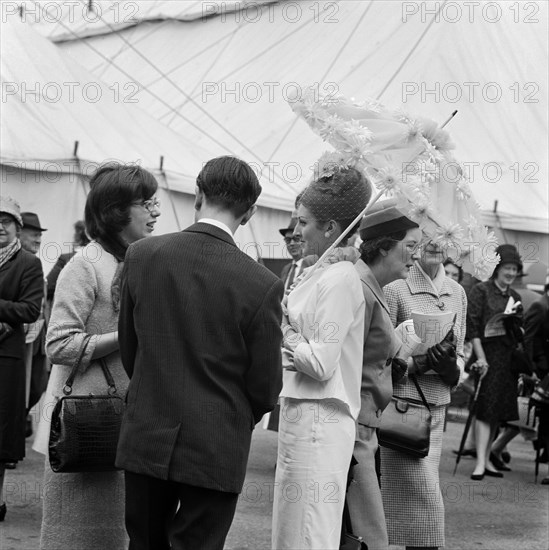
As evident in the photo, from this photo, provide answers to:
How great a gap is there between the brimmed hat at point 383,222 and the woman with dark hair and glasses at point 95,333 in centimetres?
105

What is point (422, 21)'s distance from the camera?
58.4 ft

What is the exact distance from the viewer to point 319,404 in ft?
14.5

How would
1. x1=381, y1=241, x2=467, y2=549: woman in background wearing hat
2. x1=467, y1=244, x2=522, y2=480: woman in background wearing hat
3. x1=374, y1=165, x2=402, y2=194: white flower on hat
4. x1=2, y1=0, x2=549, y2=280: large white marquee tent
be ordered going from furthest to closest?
x1=2, y1=0, x2=549, y2=280: large white marquee tent
x1=467, y1=244, x2=522, y2=480: woman in background wearing hat
x1=381, y1=241, x2=467, y2=549: woman in background wearing hat
x1=374, y1=165, x2=402, y2=194: white flower on hat

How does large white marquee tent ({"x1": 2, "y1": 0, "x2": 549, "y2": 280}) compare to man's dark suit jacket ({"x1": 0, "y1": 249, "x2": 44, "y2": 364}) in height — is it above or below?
above

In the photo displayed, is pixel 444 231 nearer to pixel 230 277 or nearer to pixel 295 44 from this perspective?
pixel 230 277

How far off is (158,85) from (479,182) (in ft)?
21.8

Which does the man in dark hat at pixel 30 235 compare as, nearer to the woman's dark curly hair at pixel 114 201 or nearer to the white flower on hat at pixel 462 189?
the white flower on hat at pixel 462 189

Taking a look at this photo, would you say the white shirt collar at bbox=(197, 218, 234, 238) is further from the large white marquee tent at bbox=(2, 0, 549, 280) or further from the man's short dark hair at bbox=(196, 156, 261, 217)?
the large white marquee tent at bbox=(2, 0, 549, 280)

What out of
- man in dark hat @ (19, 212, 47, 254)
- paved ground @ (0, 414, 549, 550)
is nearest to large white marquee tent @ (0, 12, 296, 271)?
man in dark hat @ (19, 212, 47, 254)

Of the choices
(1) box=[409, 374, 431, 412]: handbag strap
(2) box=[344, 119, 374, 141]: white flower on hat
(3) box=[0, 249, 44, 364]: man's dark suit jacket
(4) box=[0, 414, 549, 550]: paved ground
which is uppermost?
(2) box=[344, 119, 374, 141]: white flower on hat

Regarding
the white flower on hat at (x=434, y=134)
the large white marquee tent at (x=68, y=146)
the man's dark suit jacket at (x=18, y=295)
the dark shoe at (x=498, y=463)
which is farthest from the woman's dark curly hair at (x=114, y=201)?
the large white marquee tent at (x=68, y=146)

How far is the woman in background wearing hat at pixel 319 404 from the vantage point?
432cm

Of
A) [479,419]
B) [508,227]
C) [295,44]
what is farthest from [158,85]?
[479,419]

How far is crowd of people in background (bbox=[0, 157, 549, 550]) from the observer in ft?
11.7
